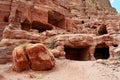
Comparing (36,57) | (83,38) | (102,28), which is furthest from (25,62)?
(102,28)

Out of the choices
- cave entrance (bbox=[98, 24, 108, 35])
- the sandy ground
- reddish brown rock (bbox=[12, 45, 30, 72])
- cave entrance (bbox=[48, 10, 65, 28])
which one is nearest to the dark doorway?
cave entrance (bbox=[98, 24, 108, 35])

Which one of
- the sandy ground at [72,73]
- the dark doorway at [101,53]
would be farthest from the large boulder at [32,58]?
the dark doorway at [101,53]

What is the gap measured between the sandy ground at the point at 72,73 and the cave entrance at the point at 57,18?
44.9 feet

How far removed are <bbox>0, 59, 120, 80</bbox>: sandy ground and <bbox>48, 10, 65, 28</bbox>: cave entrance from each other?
13695 millimetres

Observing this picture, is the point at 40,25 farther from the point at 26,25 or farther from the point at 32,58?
the point at 32,58

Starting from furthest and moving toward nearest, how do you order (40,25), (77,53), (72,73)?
(40,25)
(77,53)
(72,73)

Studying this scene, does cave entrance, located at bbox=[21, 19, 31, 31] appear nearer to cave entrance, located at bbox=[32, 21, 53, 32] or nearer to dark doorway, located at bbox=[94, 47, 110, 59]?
cave entrance, located at bbox=[32, 21, 53, 32]

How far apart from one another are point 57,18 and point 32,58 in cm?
1639

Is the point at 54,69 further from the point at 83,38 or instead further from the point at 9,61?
the point at 83,38

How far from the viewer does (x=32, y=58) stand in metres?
15.8

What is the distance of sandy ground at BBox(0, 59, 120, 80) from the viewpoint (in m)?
14.1

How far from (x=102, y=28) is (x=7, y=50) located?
1441 cm

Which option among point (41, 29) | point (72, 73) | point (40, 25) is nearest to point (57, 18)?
point (41, 29)

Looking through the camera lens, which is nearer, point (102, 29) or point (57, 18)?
point (102, 29)
